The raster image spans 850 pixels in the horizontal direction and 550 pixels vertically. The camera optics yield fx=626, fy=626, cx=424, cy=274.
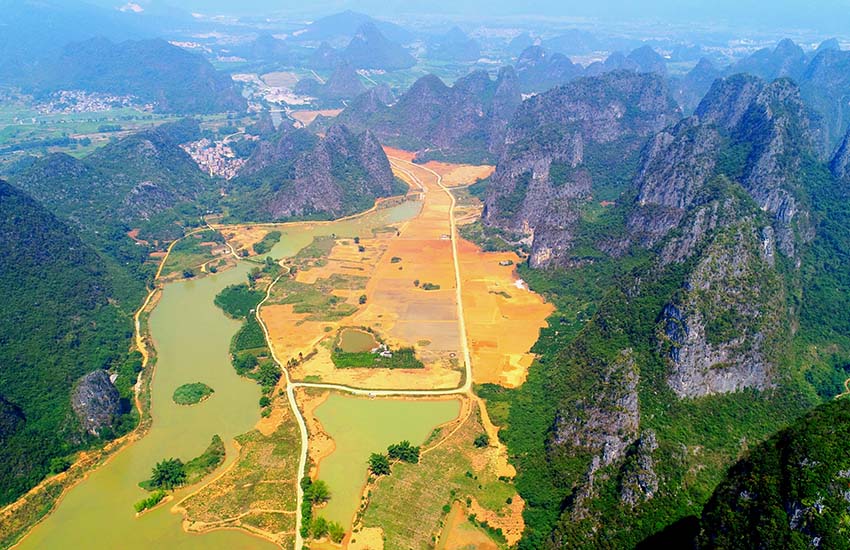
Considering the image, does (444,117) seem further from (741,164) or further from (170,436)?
(170,436)

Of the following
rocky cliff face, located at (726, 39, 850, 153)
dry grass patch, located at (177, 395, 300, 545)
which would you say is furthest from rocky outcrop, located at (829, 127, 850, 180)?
dry grass patch, located at (177, 395, 300, 545)

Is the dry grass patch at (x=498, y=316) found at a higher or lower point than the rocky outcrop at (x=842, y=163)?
lower

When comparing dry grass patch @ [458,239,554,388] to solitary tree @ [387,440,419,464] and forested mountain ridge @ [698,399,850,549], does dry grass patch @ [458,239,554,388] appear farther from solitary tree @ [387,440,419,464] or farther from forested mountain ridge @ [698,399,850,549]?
forested mountain ridge @ [698,399,850,549]

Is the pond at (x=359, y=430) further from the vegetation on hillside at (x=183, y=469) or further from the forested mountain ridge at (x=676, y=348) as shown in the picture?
the vegetation on hillside at (x=183, y=469)

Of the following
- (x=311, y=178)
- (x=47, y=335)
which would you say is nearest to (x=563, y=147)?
(x=311, y=178)

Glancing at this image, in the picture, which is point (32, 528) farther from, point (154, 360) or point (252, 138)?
point (252, 138)

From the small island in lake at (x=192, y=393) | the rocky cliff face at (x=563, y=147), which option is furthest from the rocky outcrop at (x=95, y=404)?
the rocky cliff face at (x=563, y=147)
